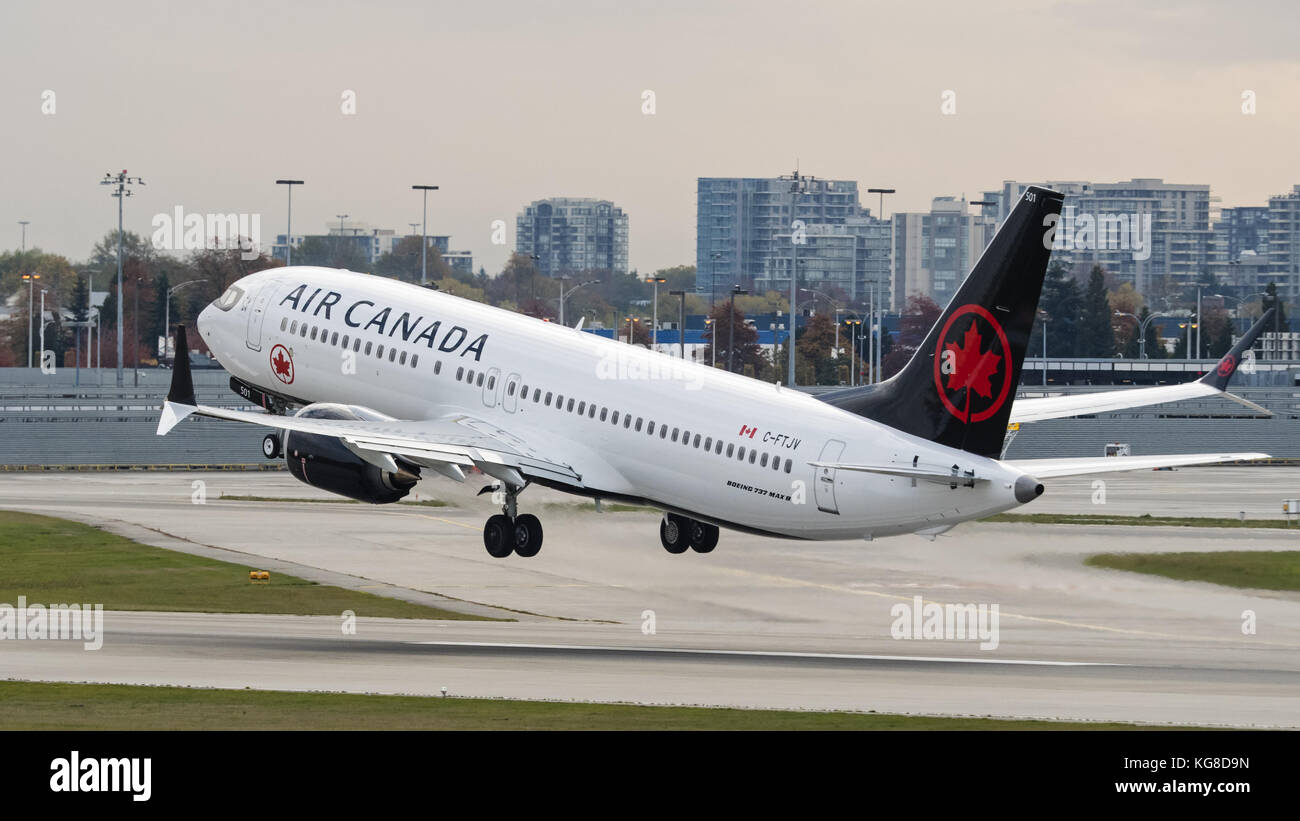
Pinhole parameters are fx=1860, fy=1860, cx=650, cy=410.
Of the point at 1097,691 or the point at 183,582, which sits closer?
the point at 1097,691

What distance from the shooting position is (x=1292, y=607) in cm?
5600

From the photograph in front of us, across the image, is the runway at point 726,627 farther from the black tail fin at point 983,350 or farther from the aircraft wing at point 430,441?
the black tail fin at point 983,350

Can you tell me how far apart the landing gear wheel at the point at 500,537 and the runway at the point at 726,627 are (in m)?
1.75

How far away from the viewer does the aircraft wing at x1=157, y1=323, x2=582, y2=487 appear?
52594 millimetres

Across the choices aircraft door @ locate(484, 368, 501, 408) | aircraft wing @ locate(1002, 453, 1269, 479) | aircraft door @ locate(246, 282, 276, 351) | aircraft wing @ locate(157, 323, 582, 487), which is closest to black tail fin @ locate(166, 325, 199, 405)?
aircraft wing @ locate(157, 323, 582, 487)

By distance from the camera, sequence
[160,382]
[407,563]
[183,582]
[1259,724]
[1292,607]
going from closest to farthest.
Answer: [1259,724]
[1292,607]
[183,582]
[407,563]
[160,382]

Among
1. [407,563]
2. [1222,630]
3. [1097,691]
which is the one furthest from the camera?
[407,563]

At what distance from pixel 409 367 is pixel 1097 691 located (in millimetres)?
25754

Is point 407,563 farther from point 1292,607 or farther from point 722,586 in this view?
point 1292,607

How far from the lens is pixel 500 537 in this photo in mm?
55562

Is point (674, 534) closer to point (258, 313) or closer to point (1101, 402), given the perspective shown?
point (1101, 402)

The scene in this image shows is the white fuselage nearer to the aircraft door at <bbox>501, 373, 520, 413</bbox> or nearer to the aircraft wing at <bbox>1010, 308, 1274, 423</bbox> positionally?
the aircraft door at <bbox>501, 373, 520, 413</bbox>

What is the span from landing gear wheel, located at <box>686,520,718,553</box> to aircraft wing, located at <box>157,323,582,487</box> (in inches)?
209
